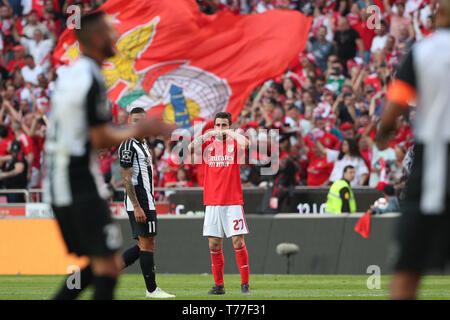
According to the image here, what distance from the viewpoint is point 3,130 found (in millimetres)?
22203

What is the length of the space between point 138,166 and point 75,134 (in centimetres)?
587

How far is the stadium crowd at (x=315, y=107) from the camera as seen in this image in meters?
18.8

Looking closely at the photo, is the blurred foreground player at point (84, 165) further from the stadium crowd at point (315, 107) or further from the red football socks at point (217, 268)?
the stadium crowd at point (315, 107)

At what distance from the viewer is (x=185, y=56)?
2086cm

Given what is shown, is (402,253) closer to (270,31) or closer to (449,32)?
(449,32)

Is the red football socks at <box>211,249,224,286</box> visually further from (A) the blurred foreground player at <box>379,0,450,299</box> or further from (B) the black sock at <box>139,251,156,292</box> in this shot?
(A) the blurred foreground player at <box>379,0,450,299</box>

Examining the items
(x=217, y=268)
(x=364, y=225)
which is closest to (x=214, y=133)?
(x=217, y=268)

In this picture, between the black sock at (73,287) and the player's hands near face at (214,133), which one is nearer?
the black sock at (73,287)

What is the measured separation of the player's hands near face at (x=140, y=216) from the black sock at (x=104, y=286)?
567 cm

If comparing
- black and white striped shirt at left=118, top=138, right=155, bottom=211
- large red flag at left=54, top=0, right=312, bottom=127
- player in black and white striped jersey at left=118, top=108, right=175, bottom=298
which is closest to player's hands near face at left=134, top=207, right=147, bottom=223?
player in black and white striped jersey at left=118, top=108, right=175, bottom=298

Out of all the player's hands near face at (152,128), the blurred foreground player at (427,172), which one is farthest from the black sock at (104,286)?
the blurred foreground player at (427,172)

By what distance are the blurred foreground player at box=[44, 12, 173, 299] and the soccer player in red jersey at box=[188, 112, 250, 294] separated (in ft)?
21.8

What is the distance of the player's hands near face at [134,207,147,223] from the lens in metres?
12.3
